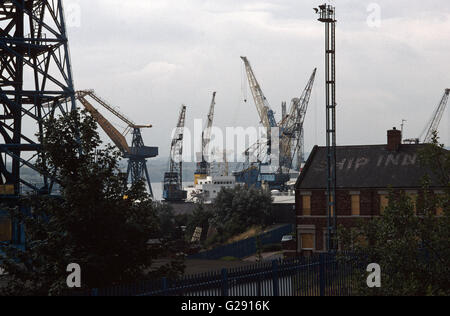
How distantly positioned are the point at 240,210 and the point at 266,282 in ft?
186

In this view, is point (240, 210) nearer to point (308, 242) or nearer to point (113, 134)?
point (308, 242)

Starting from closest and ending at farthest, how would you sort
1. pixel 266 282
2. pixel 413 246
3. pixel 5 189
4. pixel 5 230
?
pixel 413 246 → pixel 266 282 → pixel 5 189 → pixel 5 230

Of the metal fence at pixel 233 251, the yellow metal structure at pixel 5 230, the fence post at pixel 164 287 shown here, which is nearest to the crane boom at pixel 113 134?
the metal fence at pixel 233 251

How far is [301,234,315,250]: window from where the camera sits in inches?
2061

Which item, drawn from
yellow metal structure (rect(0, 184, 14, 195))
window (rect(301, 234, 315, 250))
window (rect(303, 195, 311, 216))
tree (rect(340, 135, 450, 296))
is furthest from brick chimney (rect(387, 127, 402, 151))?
tree (rect(340, 135, 450, 296))

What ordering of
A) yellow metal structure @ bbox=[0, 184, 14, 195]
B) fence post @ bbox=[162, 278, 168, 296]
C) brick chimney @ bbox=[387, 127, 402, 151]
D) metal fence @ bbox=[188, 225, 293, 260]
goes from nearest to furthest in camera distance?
fence post @ bbox=[162, 278, 168, 296]
yellow metal structure @ bbox=[0, 184, 14, 195]
brick chimney @ bbox=[387, 127, 402, 151]
metal fence @ bbox=[188, 225, 293, 260]

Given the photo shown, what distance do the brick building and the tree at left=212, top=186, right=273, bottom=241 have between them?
21.4m

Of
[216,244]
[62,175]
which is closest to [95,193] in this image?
[62,175]

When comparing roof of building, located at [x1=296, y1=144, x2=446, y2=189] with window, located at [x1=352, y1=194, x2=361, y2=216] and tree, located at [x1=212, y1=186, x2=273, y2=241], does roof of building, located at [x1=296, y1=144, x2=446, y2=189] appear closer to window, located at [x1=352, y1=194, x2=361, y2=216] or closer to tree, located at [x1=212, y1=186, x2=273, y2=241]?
window, located at [x1=352, y1=194, x2=361, y2=216]

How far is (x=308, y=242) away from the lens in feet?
172

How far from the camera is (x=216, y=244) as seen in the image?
74188mm

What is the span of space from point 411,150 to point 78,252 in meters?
38.6

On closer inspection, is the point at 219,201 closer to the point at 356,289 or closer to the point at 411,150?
the point at 411,150

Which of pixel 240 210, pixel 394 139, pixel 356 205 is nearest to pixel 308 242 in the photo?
pixel 356 205
